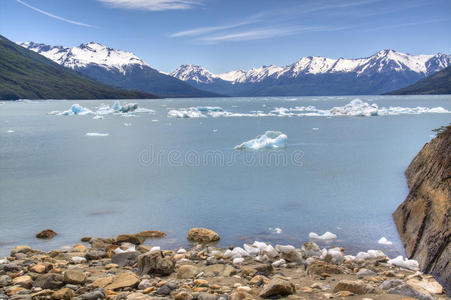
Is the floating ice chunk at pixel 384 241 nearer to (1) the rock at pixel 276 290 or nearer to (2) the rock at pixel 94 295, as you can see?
(1) the rock at pixel 276 290

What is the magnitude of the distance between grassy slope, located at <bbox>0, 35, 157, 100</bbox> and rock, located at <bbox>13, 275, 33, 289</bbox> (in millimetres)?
140329

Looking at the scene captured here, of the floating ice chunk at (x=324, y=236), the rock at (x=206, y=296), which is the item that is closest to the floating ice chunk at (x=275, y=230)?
the floating ice chunk at (x=324, y=236)

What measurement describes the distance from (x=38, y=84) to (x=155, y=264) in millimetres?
167592

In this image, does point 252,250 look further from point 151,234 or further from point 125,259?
point 151,234

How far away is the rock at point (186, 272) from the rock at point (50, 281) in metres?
1.48

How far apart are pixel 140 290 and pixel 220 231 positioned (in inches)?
121

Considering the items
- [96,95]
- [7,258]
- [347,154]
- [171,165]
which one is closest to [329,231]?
[7,258]

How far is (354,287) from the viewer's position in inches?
168

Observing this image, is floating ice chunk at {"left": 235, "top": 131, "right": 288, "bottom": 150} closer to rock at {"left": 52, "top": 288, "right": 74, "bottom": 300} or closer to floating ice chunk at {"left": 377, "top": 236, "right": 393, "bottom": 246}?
floating ice chunk at {"left": 377, "top": 236, "right": 393, "bottom": 246}

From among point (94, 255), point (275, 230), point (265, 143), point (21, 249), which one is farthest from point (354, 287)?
point (265, 143)

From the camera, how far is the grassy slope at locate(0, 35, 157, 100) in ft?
453

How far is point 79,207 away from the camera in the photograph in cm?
903

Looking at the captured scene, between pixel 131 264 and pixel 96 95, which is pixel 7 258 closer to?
pixel 131 264

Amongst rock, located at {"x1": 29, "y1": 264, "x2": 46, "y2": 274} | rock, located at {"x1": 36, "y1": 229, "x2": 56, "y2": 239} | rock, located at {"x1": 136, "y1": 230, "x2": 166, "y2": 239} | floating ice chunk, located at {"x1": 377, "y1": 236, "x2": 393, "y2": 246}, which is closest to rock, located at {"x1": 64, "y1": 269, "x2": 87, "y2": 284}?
rock, located at {"x1": 29, "y1": 264, "x2": 46, "y2": 274}
